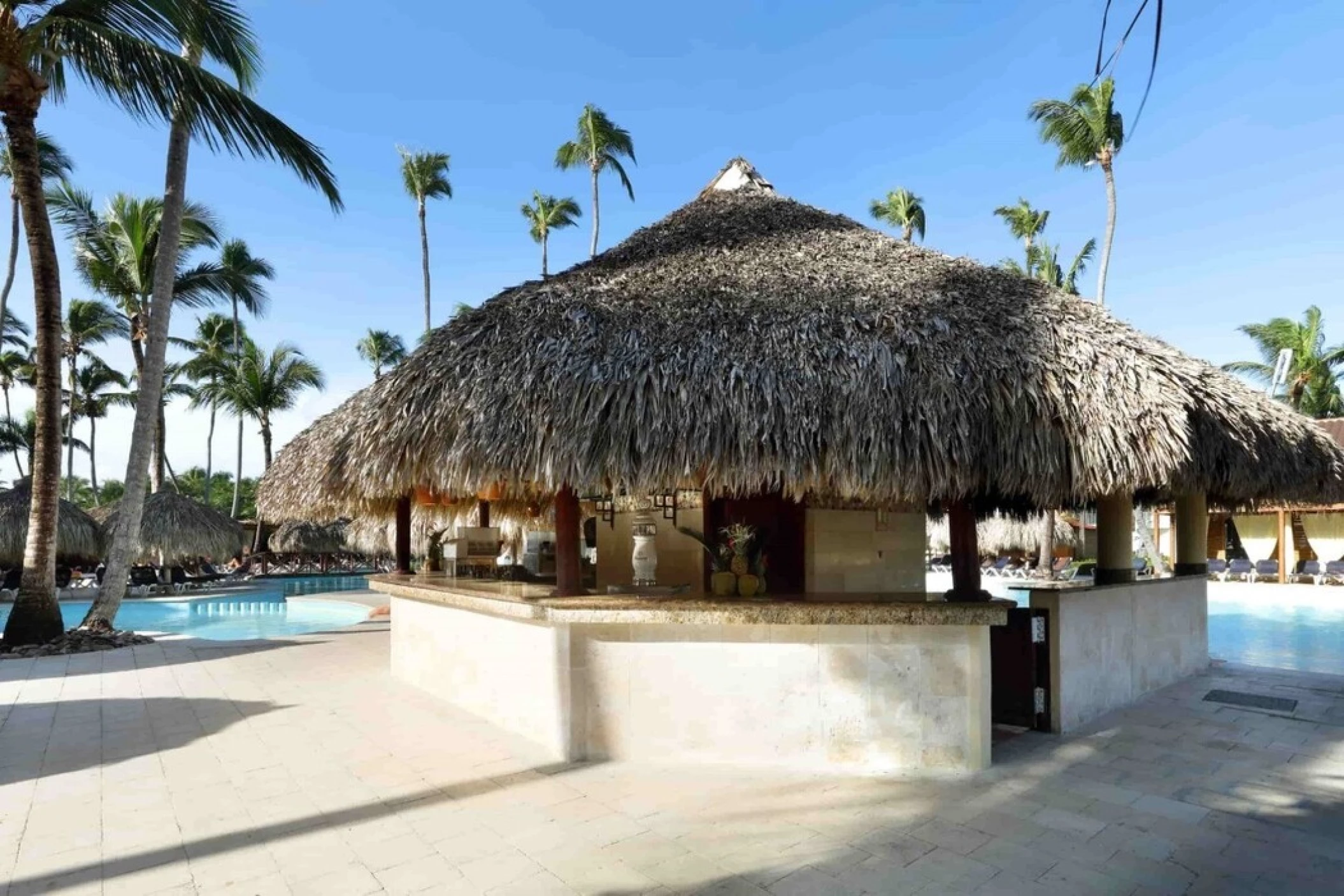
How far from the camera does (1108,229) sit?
740 inches

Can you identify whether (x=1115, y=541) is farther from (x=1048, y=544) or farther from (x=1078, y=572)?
(x=1078, y=572)

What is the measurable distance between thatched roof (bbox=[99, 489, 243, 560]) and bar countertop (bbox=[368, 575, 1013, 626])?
1792 centimetres

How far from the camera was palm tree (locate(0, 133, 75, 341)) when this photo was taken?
51.7 feet

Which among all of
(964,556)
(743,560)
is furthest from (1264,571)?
(743,560)

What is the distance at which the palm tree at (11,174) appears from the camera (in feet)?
51.7

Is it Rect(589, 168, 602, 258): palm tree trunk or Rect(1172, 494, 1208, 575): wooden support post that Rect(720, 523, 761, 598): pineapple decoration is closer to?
Rect(1172, 494, 1208, 575): wooden support post

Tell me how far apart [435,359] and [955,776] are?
4.56 metres

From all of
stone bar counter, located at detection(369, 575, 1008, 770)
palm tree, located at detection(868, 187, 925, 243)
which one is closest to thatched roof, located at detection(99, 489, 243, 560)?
stone bar counter, located at detection(369, 575, 1008, 770)

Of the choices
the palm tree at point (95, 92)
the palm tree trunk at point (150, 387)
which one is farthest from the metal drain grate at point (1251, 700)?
the palm tree trunk at point (150, 387)

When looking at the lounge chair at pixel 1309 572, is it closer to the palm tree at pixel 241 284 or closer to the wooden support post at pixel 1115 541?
the wooden support post at pixel 1115 541

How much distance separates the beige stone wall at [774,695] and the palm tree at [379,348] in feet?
101

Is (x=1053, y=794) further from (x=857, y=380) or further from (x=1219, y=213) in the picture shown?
(x=1219, y=213)

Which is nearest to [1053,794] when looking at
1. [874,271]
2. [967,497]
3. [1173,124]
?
[967,497]

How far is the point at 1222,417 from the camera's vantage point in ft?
18.5
